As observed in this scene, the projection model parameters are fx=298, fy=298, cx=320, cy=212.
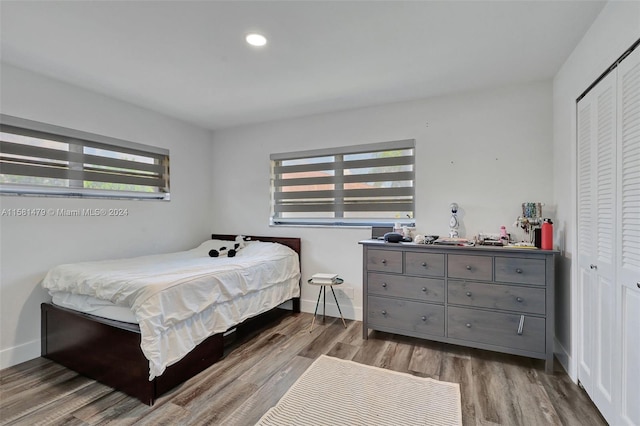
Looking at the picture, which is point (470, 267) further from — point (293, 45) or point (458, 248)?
point (293, 45)

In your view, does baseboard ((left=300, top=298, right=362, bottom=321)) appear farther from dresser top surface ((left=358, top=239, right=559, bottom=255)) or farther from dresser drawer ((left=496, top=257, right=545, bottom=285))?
dresser drawer ((left=496, top=257, right=545, bottom=285))

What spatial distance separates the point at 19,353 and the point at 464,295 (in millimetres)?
3706

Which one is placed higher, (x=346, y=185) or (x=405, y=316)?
(x=346, y=185)

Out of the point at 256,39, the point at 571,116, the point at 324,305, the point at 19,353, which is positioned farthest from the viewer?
the point at 324,305

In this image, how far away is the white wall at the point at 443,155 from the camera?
8.93 ft

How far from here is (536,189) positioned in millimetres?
2688

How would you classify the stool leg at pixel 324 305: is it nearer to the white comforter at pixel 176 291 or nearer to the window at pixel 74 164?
the white comforter at pixel 176 291

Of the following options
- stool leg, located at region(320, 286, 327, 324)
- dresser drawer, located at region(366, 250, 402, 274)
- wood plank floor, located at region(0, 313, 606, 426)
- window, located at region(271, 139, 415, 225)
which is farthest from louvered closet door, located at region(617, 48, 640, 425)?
stool leg, located at region(320, 286, 327, 324)

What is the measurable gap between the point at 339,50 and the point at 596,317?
2.42 m

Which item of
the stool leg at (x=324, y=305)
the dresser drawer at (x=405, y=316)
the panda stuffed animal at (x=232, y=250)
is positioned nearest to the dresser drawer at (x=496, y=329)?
the dresser drawer at (x=405, y=316)

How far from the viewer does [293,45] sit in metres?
2.11

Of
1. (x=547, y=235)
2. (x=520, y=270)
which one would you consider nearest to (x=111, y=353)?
(x=520, y=270)

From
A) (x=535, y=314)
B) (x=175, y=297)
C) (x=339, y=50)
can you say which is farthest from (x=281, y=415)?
(x=339, y=50)

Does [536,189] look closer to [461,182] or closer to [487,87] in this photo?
[461,182]
